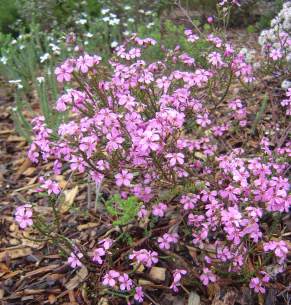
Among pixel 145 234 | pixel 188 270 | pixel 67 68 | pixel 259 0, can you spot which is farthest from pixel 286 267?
pixel 259 0

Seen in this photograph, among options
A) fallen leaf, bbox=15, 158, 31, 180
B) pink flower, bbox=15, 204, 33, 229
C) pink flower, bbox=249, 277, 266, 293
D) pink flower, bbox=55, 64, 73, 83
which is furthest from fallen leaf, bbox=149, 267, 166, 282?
fallen leaf, bbox=15, 158, 31, 180

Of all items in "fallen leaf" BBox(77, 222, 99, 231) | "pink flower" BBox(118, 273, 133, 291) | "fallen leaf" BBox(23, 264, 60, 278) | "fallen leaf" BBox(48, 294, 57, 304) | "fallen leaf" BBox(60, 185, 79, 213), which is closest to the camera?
"pink flower" BBox(118, 273, 133, 291)

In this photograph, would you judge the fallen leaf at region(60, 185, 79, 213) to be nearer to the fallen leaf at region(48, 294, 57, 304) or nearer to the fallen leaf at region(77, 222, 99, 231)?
the fallen leaf at region(77, 222, 99, 231)

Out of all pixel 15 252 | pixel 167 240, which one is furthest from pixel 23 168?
pixel 167 240

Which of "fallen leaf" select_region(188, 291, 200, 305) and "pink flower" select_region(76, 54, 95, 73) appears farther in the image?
"fallen leaf" select_region(188, 291, 200, 305)

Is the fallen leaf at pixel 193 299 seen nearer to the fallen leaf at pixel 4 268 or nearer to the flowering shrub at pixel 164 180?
the flowering shrub at pixel 164 180

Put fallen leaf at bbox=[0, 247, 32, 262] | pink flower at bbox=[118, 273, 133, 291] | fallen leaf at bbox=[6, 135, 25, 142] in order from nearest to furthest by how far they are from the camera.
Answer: pink flower at bbox=[118, 273, 133, 291] → fallen leaf at bbox=[0, 247, 32, 262] → fallen leaf at bbox=[6, 135, 25, 142]

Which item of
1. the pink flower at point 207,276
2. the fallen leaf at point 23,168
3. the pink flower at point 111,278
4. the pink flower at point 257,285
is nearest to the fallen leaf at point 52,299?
the pink flower at point 111,278
